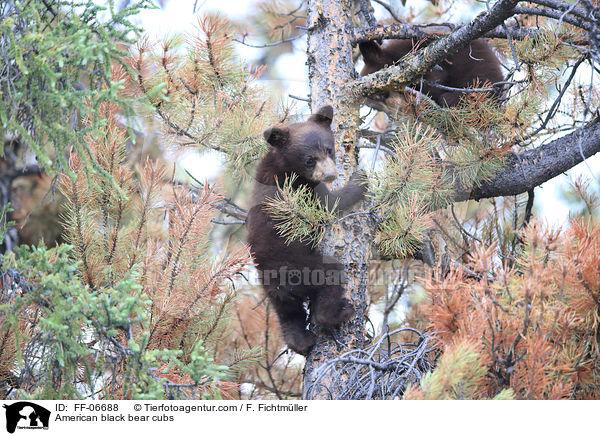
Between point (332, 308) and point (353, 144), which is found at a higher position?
point (353, 144)

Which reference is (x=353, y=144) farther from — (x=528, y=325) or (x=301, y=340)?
(x=528, y=325)

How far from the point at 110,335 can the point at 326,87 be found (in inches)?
70.0

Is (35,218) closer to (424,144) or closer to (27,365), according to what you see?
(27,365)

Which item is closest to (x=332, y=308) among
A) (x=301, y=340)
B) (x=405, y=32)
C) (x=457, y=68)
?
(x=301, y=340)

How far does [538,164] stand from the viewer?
3014 millimetres

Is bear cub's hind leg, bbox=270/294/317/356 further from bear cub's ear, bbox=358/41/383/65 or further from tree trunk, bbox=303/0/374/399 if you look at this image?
bear cub's ear, bbox=358/41/383/65

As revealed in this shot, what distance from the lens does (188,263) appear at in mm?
2463

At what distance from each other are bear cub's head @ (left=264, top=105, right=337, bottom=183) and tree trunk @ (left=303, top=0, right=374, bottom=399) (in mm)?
70
